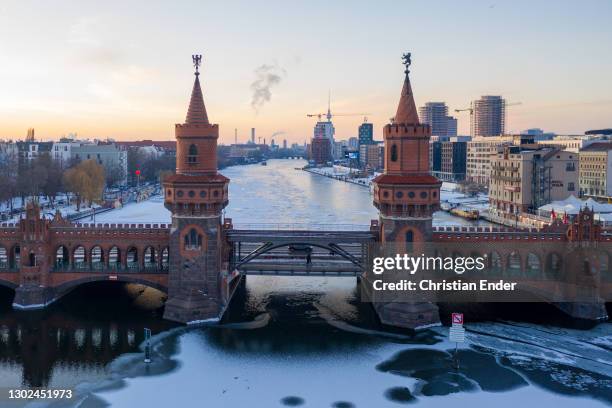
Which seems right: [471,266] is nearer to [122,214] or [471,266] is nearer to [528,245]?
[528,245]

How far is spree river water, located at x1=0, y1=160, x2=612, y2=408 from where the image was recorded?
3544 centimetres

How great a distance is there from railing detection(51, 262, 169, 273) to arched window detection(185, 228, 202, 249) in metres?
4.60

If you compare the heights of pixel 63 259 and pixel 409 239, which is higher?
pixel 409 239

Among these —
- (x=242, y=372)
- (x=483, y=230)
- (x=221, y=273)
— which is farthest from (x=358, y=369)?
(x=483, y=230)

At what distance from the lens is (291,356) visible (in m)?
41.8

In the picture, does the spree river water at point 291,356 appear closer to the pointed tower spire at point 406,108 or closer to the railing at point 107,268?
the railing at point 107,268

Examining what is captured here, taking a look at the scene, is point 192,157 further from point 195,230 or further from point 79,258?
point 79,258

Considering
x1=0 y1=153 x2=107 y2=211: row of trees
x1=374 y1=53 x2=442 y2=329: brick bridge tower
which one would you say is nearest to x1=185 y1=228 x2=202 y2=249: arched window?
x1=374 y1=53 x2=442 y2=329: brick bridge tower

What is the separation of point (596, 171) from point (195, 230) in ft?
357

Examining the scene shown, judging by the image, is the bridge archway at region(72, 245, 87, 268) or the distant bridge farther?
the bridge archway at region(72, 245, 87, 268)

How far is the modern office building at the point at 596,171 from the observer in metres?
128

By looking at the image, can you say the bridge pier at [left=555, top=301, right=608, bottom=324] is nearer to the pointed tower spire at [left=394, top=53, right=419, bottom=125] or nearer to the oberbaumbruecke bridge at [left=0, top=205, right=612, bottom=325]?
the oberbaumbruecke bridge at [left=0, top=205, right=612, bottom=325]

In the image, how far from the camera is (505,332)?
1842 inches

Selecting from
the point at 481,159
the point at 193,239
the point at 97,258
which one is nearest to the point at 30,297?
the point at 97,258
